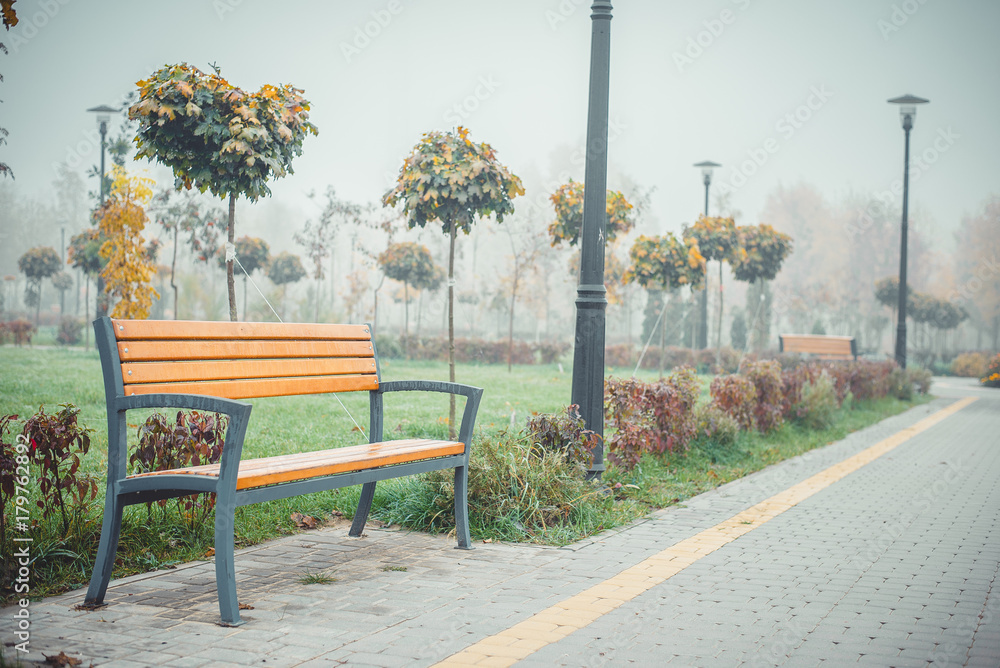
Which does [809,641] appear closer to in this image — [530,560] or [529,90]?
[530,560]

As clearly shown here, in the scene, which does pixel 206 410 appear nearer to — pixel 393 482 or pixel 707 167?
pixel 393 482

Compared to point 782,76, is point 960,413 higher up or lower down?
lower down

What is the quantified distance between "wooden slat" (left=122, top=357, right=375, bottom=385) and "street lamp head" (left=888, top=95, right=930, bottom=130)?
51.4 ft

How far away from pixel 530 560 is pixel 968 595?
198cm

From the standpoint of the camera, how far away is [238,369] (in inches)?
156

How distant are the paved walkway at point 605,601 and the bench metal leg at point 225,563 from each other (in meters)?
0.06

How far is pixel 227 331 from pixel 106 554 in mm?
1106

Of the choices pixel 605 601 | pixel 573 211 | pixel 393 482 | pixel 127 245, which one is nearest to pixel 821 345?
Answer: pixel 573 211

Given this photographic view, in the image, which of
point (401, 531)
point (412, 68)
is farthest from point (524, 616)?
point (412, 68)

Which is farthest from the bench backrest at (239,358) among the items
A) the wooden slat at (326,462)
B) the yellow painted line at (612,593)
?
the yellow painted line at (612,593)

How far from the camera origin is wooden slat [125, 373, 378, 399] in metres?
3.51

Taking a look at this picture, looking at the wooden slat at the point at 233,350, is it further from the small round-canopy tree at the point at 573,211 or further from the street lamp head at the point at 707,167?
the street lamp head at the point at 707,167

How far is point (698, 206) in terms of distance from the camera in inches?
2164

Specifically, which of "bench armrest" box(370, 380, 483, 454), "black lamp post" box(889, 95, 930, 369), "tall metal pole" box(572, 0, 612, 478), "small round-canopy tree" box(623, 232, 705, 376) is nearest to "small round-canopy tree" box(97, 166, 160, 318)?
"small round-canopy tree" box(623, 232, 705, 376)
